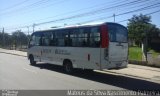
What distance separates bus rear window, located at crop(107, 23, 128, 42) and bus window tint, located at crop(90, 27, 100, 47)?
0.65m

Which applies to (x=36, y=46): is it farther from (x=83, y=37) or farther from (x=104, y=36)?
(x=104, y=36)

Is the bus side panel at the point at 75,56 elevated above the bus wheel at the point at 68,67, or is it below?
above

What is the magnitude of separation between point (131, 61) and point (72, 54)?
7.98 meters

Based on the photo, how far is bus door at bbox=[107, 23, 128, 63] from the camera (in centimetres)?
1544

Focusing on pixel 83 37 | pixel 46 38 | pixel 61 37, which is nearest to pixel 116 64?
pixel 83 37

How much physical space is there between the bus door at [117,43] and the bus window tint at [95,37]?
0.64m

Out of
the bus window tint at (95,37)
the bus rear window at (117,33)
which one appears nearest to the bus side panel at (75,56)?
the bus window tint at (95,37)

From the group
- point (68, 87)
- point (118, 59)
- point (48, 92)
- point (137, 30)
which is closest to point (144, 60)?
point (118, 59)

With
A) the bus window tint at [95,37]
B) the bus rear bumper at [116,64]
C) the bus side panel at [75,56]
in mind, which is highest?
the bus window tint at [95,37]

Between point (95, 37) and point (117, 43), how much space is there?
4.28 feet

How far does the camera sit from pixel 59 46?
1911 cm

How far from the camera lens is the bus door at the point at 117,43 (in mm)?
15438

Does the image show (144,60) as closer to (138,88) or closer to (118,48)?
(118,48)

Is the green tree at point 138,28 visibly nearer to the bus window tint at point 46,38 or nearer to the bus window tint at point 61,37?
the bus window tint at point 46,38
